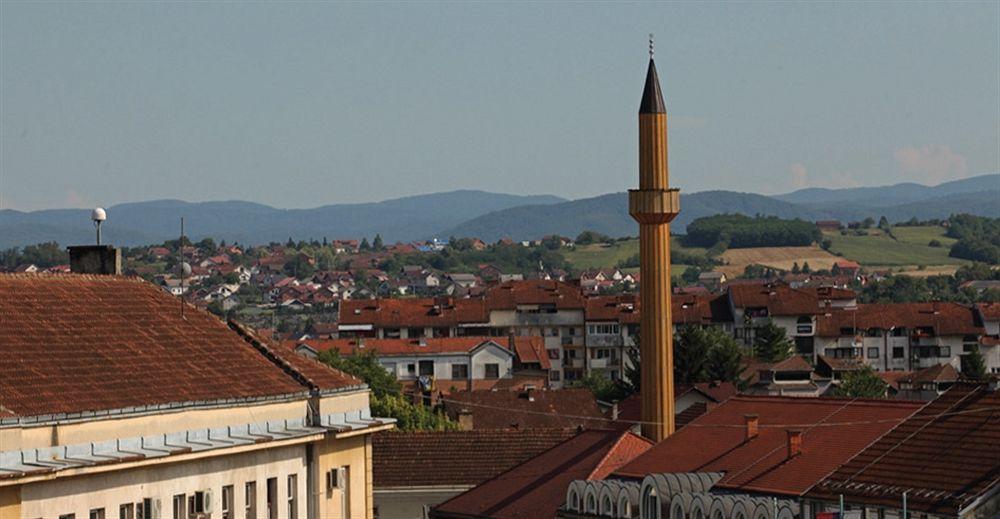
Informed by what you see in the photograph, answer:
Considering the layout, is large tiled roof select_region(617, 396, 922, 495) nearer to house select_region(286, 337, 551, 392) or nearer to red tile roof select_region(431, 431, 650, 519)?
red tile roof select_region(431, 431, 650, 519)

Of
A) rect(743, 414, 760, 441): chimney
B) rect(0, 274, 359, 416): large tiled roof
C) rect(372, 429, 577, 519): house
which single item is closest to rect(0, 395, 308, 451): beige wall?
rect(0, 274, 359, 416): large tiled roof

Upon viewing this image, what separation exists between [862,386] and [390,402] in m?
36.9

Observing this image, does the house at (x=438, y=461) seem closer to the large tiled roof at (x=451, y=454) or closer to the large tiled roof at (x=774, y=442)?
the large tiled roof at (x=451, y=454)

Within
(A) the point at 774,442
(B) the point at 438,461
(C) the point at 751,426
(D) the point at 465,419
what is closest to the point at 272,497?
(A) the point at 774,442

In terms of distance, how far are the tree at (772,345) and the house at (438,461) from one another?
279 ft

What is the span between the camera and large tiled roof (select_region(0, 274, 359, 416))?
37.0 meters

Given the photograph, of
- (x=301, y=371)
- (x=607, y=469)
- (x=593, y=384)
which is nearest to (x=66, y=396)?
(x=301, y=371)

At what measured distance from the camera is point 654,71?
98312mm

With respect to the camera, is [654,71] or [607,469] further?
[654,71]

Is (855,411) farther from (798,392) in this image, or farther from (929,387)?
(929,387)

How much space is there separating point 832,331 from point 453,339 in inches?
1222

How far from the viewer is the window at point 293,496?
4400cm

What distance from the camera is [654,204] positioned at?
95062 mm

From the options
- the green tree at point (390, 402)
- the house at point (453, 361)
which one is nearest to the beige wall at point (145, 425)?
the green tree at point (390, 402)
